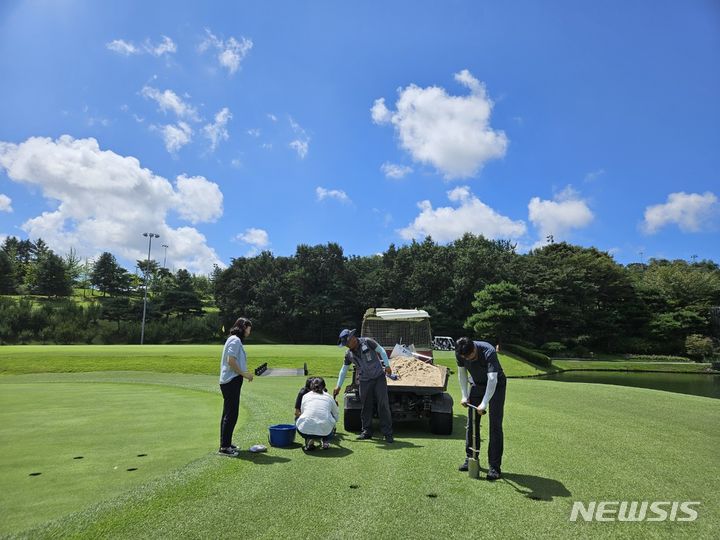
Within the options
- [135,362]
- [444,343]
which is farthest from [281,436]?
[444,343]

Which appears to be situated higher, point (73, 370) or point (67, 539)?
point (67, 539)

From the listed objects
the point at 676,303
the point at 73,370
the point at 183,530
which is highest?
the point at 676,303

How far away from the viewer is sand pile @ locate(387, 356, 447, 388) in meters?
8.45

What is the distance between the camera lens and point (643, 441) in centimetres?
808

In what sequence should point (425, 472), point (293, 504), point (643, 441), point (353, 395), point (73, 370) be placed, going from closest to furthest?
point (293, 504) < point (425, 472) < point (643, 441) < point (353, 395) < point (73, 370)

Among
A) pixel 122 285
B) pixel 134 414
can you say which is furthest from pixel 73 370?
pixel 122 285

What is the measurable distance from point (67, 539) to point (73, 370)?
73.4ft

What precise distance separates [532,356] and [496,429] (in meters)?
34.3

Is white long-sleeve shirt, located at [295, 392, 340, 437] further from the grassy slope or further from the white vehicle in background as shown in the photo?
the white vehicle in background

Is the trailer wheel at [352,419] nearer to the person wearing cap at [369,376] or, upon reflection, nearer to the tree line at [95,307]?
the person wearing cap at [369,376]

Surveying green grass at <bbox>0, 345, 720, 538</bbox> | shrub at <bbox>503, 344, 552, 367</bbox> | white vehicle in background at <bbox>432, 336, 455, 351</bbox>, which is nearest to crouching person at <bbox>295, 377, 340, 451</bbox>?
green grass at <bbox>0, 345, 720, 538</bbox>

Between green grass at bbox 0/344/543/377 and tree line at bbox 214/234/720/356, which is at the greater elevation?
tree line at bbox 214/234/720/356

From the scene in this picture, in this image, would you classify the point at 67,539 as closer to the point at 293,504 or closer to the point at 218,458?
the point at 293,504

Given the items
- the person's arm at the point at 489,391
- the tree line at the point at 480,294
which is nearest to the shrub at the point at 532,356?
the tree line at the point at 480,294
